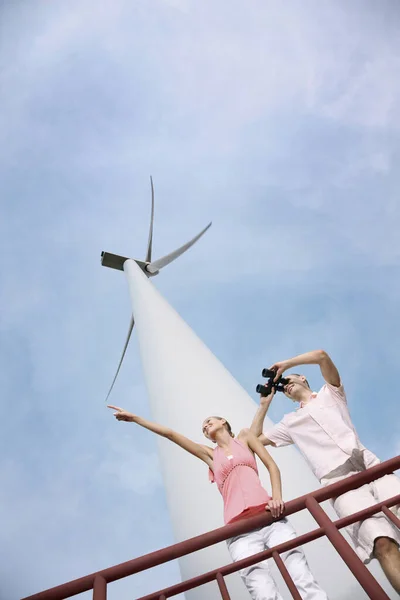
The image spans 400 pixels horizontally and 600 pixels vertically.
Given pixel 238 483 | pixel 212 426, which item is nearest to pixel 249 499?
pixel 238 483

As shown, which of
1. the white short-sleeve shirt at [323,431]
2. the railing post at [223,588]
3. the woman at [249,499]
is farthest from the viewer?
the white short-sleeve shirt at [323,431]

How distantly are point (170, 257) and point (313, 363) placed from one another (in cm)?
1394

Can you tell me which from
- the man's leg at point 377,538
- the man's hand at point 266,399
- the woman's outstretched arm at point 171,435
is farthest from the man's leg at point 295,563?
the man's hand at point 266,399

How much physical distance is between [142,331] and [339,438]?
6336 millimetres

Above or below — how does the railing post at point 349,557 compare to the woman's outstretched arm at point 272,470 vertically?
below

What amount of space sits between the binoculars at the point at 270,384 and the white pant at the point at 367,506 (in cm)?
92

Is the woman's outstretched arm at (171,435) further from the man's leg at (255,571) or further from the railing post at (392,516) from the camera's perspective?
the railing post at (392,516)

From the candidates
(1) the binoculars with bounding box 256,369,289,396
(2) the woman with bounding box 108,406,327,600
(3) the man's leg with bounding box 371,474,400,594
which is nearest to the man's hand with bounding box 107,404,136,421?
(2) the woman with bounding box 108,406,327,600

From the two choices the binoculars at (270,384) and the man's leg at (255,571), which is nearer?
the man's leg at (255,571)

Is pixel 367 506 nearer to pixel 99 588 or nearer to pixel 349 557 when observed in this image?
pixel 349 557

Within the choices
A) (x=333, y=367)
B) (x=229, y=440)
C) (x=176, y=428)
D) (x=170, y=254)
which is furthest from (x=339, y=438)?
(x=170, y=254)

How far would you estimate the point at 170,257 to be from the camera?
59.2 feet

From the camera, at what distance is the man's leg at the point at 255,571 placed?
125 inches

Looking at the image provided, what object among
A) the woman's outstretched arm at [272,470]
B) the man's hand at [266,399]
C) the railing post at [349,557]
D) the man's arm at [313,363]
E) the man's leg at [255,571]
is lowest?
the railing post at [349,557]
